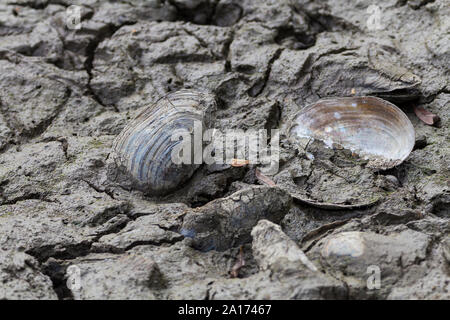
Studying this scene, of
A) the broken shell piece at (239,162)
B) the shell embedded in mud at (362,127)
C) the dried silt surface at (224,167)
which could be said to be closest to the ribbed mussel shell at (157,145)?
the dried silt surface at (224,167)

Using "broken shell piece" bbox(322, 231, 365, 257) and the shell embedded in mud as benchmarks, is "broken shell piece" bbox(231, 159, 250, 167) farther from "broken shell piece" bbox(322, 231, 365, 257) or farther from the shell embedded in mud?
"broken shell piece" bbox(322, 231, 365, 257)

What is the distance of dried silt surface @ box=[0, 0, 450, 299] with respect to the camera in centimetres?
246

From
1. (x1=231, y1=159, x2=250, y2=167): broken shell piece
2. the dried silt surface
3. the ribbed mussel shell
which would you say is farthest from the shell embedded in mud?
the ribbed mussel shell

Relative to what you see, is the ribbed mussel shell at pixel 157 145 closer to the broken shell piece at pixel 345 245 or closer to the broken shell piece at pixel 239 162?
the broken shell piece at pixel 239 162

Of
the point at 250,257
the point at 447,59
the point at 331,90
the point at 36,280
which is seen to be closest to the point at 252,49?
Result: the point at 331,90

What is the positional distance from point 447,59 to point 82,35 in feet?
8.90

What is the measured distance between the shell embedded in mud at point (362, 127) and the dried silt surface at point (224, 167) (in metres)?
0.08

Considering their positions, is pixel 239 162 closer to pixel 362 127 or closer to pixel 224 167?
pixel 224 167

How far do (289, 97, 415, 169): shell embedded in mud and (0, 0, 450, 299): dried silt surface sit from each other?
76 mm

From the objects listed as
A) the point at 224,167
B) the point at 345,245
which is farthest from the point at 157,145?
the point at 345,245

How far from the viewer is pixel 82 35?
4367 millimetres

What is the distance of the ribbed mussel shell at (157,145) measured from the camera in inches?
118

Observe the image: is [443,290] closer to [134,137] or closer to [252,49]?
[134,137]

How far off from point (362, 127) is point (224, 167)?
87cm
